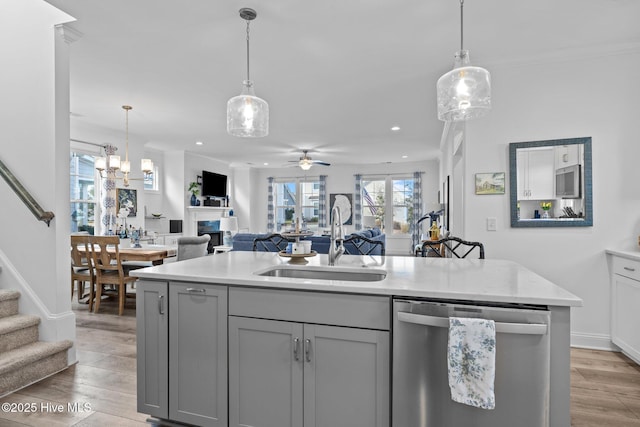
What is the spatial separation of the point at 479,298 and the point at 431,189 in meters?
8.64

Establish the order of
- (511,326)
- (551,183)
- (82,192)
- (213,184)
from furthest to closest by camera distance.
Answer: (213,184) → (82,192) → (551,183) → (511,326)

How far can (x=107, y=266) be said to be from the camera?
14.0ft

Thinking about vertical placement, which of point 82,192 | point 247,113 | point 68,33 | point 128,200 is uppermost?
point 68,33

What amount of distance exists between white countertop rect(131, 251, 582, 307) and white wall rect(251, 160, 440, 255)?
7503mm

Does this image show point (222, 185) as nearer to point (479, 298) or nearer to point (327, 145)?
point (327, 145)

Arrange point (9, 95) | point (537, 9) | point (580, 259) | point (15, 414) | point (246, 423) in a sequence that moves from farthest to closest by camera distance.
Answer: point (580, 259)
point (9, 95)
point (537, 9)
point (15, 414)
point (246, 423)

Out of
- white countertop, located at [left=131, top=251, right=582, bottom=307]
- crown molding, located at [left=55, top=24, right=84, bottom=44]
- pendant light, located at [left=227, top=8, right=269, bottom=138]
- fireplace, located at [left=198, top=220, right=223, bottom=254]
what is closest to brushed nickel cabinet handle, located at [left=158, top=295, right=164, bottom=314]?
white countertop, located at [left=131, top=251, right=582, bottom=307]

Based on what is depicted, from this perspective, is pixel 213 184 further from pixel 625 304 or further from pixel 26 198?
pixel 625 304

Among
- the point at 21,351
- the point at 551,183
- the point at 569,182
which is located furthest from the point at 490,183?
the point at 21,351

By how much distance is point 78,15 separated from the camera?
104 inches

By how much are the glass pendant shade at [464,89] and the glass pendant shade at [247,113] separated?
3.91 ft

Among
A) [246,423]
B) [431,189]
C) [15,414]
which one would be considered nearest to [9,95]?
[15,414]

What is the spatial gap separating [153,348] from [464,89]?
2284 millimetres

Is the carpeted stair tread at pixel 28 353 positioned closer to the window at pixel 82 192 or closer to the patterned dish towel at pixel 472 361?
the patterned dish towel at pixel 472 361
